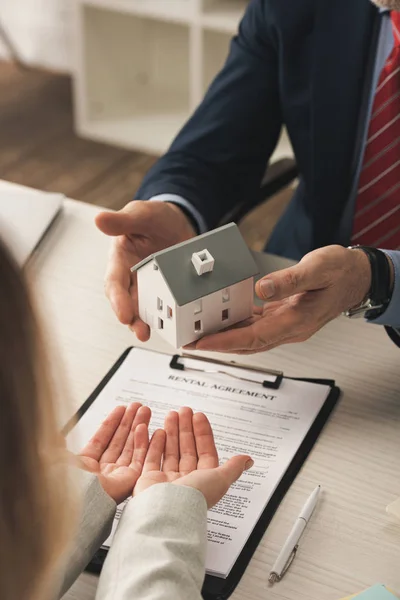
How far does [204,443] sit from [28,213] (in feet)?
2.16

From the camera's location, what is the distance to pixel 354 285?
1.14 meters

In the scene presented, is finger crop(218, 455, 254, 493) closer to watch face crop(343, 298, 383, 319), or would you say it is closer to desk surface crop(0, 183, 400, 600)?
desk surface crop(0, 183, 400, 600)

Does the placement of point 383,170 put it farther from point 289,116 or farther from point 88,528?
point 88,528

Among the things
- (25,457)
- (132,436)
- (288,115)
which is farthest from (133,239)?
(25,457)

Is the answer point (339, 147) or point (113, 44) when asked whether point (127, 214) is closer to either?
point (339, 147)

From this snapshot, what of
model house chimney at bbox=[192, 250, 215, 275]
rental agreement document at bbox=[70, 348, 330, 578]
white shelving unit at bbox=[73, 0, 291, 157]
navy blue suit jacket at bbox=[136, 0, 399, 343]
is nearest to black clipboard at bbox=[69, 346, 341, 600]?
rental agreement document at bbox=[70, 348, 330, 578]

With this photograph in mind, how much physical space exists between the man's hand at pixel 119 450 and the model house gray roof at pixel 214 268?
6.0 inches

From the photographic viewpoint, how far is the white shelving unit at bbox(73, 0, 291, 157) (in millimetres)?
3045

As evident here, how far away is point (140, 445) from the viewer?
0.98 m

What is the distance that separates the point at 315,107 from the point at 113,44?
1995 mm

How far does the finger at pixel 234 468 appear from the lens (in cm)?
92

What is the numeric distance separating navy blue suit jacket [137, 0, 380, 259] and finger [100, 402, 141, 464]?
0.48 m

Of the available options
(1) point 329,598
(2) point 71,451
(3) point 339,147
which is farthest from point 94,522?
(3) point 339,147

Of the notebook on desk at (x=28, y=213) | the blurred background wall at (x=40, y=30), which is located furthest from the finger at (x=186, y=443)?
the blurred background wall at (x=40, y=30)
